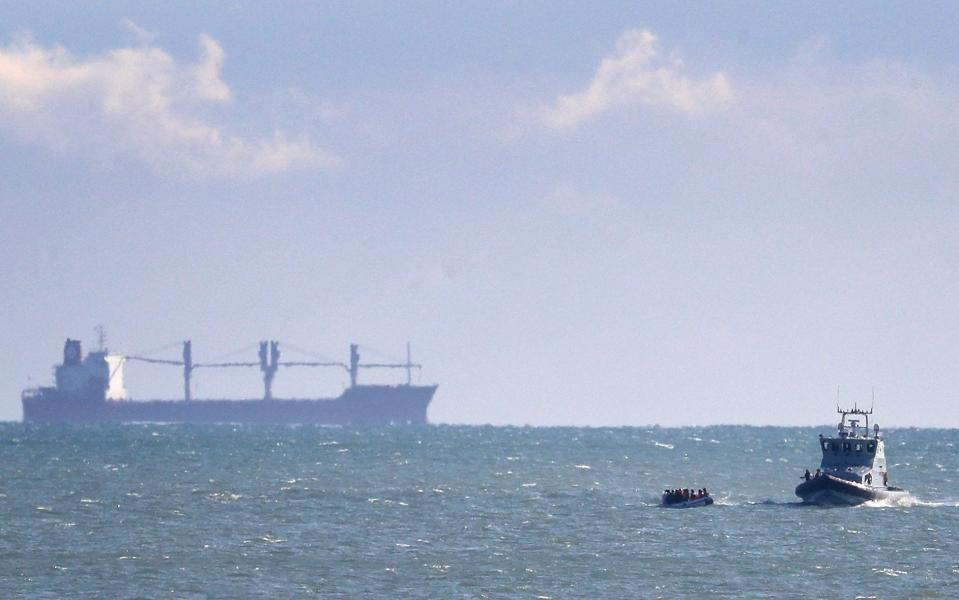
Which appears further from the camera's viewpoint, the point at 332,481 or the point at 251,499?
the point at 332,481

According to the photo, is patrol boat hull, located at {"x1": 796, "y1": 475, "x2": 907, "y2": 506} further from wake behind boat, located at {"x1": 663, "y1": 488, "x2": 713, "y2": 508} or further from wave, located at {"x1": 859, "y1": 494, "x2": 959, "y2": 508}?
wake behind boat, located at {"x1": 663, "y1": 488, "x2": 713, "y2": 508}

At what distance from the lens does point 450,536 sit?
3027 inches

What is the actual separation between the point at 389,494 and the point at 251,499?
9350 mm

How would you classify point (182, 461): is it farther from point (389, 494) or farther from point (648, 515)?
point (648, 515)

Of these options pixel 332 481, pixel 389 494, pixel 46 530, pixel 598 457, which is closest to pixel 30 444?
pixel 598 457

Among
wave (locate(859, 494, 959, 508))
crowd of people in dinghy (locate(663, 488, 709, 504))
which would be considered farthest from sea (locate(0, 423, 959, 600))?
crowd of people in dinghy (locate(663, 488, 709, 504))

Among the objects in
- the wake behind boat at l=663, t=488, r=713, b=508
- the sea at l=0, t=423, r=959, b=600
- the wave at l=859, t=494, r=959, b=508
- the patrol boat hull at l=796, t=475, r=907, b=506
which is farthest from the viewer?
the wake behind boat at l=663, t=488, r=713, b=508

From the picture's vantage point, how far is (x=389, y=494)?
10375 centimetres

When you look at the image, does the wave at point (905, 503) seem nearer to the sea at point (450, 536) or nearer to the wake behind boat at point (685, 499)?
the sea at point (450, 536)

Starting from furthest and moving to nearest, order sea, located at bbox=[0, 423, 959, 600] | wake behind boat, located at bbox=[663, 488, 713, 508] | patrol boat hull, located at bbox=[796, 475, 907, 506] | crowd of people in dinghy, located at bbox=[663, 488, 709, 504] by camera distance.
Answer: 1. crowd of people in dinghy, located at bbox=[663, 488, 709, 504]
2. wake behind boat, located at bbox=[663, 488, 713, 508]
3. patrol boat hull, located at bbox=[796, 475, 907, 506]
4. sea, located at bbox=[0, 423, 959, 600]

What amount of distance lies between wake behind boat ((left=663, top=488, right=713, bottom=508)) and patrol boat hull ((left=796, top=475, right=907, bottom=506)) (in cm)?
531

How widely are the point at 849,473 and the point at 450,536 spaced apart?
26016 millimetres

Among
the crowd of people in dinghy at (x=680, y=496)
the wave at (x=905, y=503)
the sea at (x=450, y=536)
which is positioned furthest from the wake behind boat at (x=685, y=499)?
the wave at (x=905, y=503)

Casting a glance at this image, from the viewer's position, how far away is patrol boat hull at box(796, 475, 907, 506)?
300 ft
